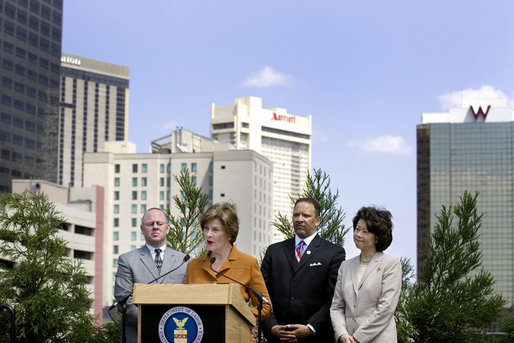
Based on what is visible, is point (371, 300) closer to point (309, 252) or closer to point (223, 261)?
point (309, 252)

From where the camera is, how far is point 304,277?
256 inches

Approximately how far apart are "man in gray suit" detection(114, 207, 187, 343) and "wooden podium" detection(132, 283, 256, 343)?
1562 millimetres

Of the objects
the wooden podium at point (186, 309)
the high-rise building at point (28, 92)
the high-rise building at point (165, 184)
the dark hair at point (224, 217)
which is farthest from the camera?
the high-rise building at point (165, 184)

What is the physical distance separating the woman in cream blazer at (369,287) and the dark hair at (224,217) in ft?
3.09

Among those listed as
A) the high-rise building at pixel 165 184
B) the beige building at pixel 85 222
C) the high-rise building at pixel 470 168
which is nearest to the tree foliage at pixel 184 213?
the beige building at pixel 85 222

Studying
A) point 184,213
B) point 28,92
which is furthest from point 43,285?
point 28,92

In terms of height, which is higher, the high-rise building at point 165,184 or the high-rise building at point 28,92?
the high-rise building at point 28,92

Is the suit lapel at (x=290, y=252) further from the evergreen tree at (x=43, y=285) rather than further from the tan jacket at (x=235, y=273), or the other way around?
the evergreen tree at (x=43, y=285)

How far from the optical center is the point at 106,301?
111 metres

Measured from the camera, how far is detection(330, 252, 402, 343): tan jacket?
5.76 m

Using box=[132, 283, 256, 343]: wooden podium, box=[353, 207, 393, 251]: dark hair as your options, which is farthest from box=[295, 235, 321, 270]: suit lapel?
box=[132, 283, 256, 343]: wooden podium

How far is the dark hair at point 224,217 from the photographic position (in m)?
5.57

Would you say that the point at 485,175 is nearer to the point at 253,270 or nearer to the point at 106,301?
the point at 106,301

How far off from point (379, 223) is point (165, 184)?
393ft
